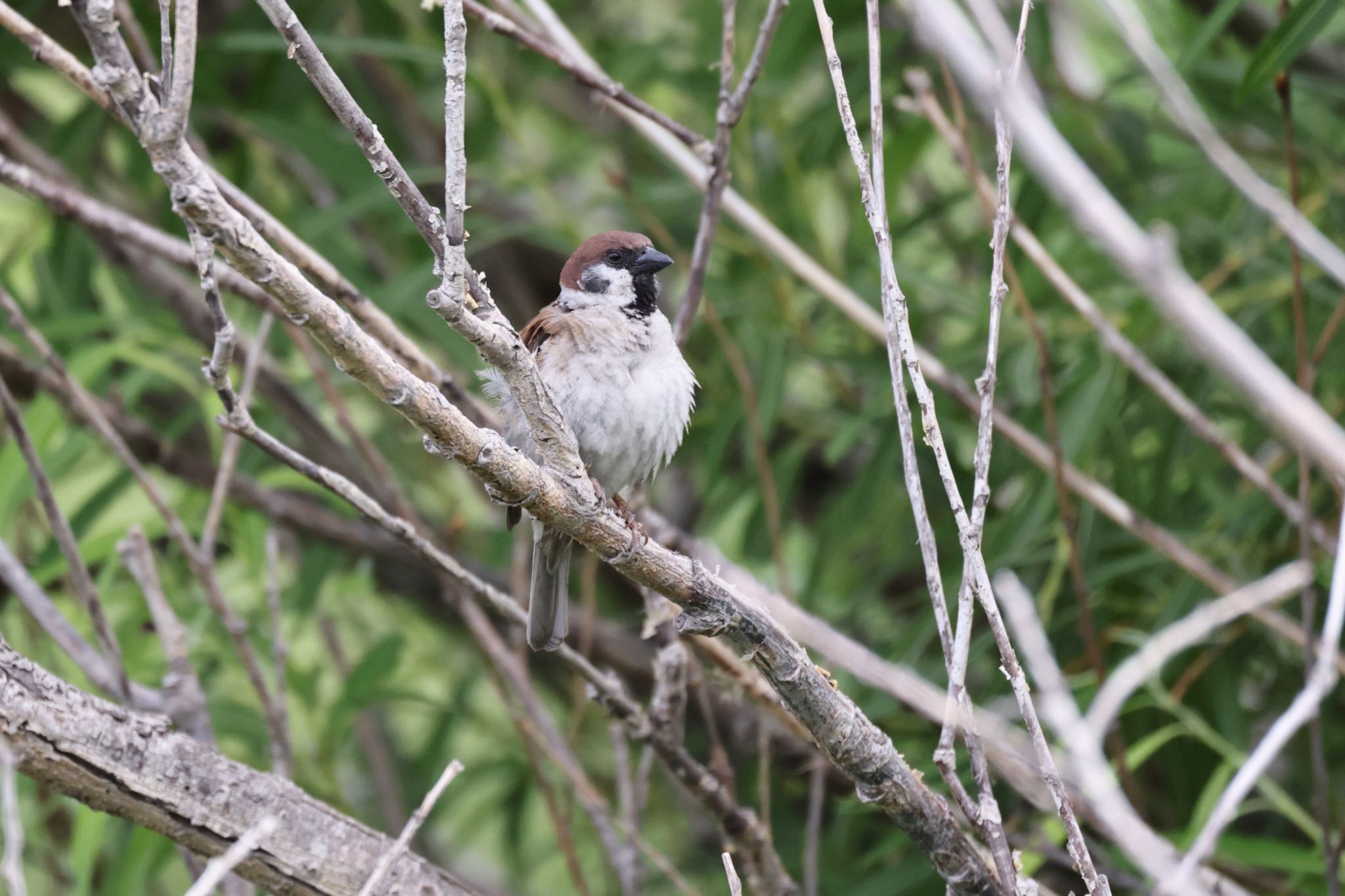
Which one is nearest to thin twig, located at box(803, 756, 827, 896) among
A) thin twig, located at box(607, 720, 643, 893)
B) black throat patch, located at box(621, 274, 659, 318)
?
thin twig, located at box(607, 720, 643, 893)

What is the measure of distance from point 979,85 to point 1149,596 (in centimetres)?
286

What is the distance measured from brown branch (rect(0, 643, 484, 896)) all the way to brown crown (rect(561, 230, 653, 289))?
163cm

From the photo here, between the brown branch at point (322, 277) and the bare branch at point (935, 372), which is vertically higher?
the bare branch at point (935, 372)

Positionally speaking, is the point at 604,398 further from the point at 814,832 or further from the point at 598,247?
the point at 814,832

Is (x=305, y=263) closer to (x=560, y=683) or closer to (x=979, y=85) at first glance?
(x=979, y=85)

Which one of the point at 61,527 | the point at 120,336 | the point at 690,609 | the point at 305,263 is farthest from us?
the point at 120,336

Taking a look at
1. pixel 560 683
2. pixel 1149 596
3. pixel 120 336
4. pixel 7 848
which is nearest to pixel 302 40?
pixel 7 848

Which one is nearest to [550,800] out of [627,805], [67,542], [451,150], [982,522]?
[627,805]

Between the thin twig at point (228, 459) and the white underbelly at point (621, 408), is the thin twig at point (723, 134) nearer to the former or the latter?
the white underbelly at point (621, 408)

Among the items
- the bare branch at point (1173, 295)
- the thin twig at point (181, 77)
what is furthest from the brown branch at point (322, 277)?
the bare branch at point (1173, 295)

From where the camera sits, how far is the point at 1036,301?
3.74m

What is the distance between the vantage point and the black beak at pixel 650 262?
3.35 metres

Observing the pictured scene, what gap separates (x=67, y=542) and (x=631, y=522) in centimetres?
105

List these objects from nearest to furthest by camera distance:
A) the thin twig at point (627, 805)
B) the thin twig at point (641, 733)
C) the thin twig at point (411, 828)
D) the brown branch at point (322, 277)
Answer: the thin twig at point (411, 828) < the brown branch at point (322, 277) < the thin twig at point (641, 733) < the thin twig at point (627, 805)
